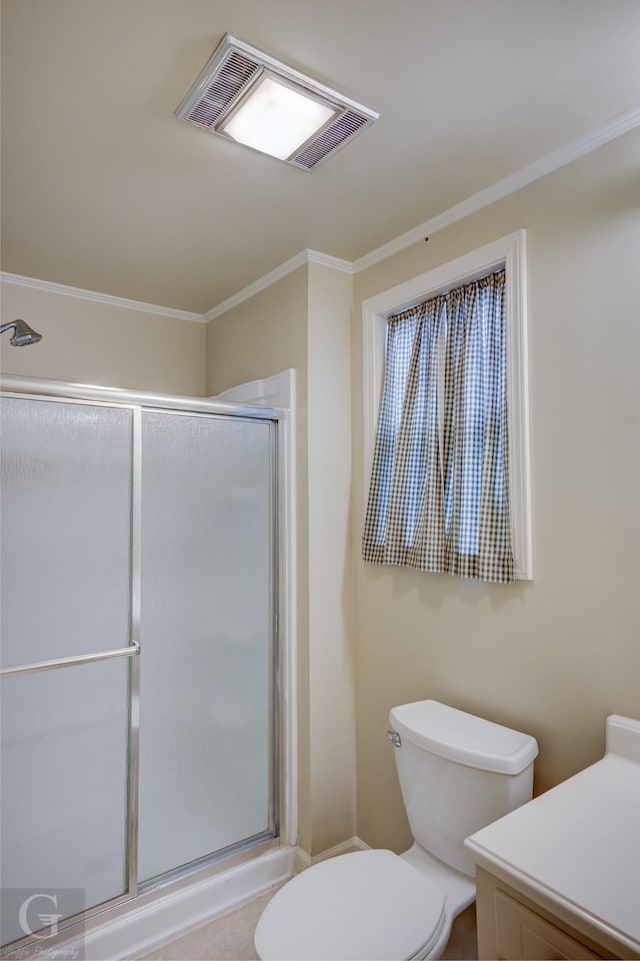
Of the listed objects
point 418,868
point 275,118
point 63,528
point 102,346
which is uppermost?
point 275,118

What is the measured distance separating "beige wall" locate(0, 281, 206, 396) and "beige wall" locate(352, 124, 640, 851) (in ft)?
5.07

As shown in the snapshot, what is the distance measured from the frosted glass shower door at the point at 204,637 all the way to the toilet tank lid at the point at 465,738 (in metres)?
0.67

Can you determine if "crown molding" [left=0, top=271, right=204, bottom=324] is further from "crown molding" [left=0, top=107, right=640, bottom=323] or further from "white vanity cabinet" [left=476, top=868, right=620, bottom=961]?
"white vanity cabinet" [left=476, top=868, right=620, bottom=961]

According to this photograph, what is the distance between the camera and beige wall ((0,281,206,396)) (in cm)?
254

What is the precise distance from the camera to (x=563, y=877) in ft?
3.31

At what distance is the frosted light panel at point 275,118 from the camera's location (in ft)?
4.52

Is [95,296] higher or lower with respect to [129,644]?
higher

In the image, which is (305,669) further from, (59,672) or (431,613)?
(59,672)

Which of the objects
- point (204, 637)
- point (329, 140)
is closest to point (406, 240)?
point (329, 140)

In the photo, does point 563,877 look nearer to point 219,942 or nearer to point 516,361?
point 516,361

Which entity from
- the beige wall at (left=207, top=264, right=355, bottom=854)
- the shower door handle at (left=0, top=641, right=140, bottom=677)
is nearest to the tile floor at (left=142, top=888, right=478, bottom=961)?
the beige wall at (left=207, top=264, right=355, bottom=854)

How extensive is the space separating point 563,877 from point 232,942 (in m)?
1.40

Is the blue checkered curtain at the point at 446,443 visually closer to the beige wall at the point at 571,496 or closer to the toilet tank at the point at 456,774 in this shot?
the beige wall at the point at 571,496

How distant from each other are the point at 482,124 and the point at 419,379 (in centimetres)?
80
